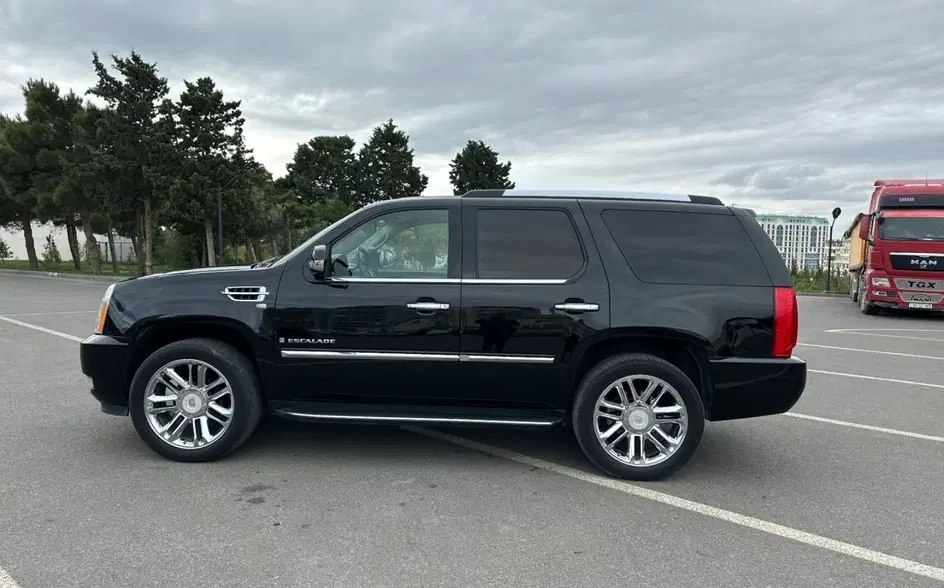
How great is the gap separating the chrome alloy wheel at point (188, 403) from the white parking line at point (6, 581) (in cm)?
151

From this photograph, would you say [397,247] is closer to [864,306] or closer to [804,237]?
[864,306]

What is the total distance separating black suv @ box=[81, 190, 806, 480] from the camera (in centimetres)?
423

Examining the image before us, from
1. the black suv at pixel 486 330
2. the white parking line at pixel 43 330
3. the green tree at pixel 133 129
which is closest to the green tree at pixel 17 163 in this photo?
the green tree at pixel 133 129

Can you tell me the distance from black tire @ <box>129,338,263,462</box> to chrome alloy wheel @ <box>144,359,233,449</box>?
34mm

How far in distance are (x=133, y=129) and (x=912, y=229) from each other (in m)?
29.6

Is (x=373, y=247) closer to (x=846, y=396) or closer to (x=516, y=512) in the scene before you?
(x=516, y=512)

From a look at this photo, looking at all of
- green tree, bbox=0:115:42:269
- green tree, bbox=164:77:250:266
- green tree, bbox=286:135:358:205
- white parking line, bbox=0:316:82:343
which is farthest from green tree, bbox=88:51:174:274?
green tree, bbox=286:135:358:205

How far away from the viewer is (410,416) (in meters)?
4.38

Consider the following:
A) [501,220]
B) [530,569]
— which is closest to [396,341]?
[501,220]

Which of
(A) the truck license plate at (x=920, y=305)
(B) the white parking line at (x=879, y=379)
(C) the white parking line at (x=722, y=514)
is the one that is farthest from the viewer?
(A) the truck license plate at (x=920, y=305)

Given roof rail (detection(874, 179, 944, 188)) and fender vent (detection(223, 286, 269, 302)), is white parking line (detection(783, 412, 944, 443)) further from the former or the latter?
roof rail (detection(874, 179, 944, 188))

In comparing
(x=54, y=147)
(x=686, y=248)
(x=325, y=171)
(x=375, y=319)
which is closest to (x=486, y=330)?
(x=375, y=319)

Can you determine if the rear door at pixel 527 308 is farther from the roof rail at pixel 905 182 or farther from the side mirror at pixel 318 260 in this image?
the roof rail at pixel 905 182

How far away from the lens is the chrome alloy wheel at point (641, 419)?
13.8 feet
